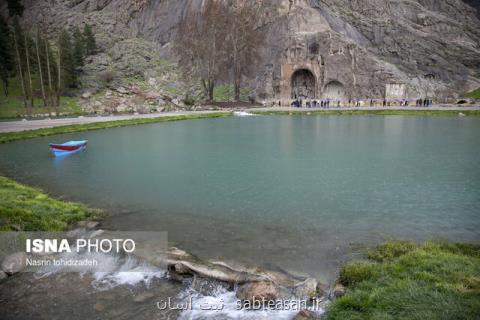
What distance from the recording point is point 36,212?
12719 millimetres

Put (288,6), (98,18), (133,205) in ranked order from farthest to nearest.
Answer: (98,18)
(288,6)
(133,205)

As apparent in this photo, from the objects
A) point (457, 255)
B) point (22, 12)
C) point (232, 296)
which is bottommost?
point (232, 296)

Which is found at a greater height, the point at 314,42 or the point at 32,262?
the point at 314,42

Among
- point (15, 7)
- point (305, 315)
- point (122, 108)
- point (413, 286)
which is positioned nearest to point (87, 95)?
point (122, 108)

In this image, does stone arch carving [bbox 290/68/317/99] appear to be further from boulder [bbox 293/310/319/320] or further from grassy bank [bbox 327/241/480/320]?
Answer: boulder [bbox 293/310/319/320]

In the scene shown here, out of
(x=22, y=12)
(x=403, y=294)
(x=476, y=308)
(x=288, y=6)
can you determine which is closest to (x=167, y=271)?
(x=403, y=294)

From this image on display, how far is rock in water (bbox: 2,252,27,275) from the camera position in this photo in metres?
9.54

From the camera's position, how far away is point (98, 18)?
336ft

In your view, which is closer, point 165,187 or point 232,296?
point 232,296

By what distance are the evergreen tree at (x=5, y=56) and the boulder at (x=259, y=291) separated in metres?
75.8

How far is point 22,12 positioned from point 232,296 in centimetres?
12857

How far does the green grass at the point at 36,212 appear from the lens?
38.8ft

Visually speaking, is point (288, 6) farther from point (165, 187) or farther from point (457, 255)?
point (457, 255)

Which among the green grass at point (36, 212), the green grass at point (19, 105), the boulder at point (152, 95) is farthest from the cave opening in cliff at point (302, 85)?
the green grass at point (36, 212)
